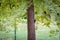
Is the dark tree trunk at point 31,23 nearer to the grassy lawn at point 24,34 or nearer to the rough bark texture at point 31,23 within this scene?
the rough bark texture at point 31,23

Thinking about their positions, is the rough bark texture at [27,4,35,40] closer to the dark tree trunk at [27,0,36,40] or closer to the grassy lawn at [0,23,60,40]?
the dark tree trunk at [27,0,36,40]

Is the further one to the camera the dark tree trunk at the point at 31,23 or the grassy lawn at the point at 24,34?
the grassy lawn at the point at 24,34

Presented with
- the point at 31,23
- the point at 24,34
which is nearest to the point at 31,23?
the point at 31,23

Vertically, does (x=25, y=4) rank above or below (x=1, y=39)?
above

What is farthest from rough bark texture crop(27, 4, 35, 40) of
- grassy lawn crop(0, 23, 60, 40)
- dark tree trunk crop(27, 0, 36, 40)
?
grassy lawn crop(0, 23, 60, 40)

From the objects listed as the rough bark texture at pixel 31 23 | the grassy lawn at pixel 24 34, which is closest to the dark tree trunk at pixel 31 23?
the rough bark texture at pixel 31 23

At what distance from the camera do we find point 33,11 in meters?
3.40

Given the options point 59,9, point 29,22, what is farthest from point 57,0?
point 29,22

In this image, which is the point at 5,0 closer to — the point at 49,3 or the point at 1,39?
the point at 49,3

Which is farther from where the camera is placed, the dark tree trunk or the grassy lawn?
the grassy lawn

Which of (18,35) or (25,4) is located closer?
(25,4)

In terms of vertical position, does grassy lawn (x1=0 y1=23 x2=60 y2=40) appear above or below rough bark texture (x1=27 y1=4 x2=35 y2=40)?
below

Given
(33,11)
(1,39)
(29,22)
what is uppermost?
(33,11)

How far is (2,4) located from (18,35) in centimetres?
325
